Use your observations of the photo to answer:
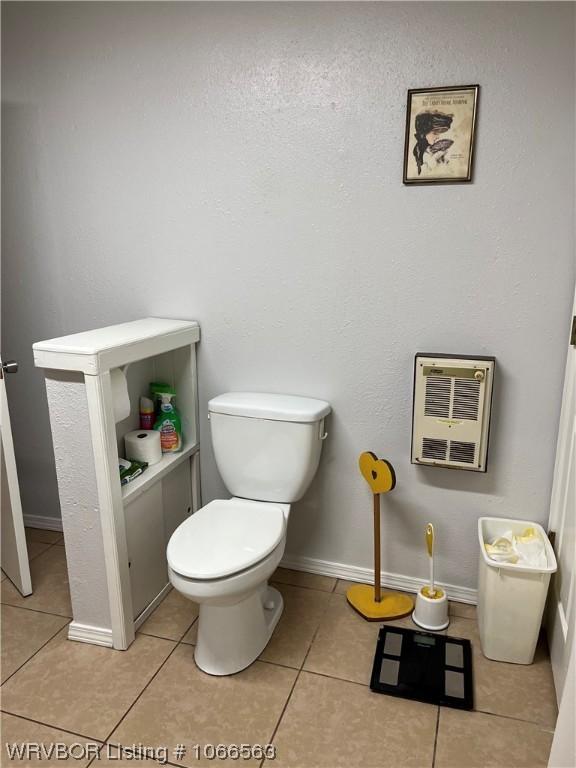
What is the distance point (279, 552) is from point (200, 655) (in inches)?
16.1

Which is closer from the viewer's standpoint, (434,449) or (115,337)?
(115,337)

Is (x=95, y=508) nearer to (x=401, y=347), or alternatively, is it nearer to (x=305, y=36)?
(x=401, y=347)

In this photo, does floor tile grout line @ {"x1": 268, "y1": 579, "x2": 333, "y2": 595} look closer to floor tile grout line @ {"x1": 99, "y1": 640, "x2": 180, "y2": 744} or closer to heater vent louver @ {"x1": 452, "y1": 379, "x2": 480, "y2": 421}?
floor tile grout line @ {"x1": 99, "y1": 640, "x2": 180, "y2": 744}

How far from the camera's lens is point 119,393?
1.77 metres

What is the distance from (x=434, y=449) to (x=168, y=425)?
0.99 meters

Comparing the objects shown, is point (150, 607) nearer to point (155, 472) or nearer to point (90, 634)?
point (90, 634)

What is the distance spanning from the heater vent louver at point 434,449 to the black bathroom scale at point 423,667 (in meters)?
0.60

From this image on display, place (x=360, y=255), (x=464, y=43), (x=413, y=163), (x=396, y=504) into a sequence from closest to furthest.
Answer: (x=464, y=43) → (x=413, y=163) → (x=360, y=255) → (x=396, y=504)

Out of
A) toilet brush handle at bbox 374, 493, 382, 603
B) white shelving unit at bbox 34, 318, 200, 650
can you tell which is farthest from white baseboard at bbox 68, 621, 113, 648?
toilet brush handle at bbox 374, 493, 382, 603

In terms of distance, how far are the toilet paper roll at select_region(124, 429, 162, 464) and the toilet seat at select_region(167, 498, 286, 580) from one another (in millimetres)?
294

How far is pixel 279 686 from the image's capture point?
1.69m

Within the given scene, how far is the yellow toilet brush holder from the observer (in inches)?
74.7

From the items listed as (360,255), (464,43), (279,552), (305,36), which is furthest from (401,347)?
(305,36)

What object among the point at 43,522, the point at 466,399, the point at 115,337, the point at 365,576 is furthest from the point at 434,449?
the point at 43,522
